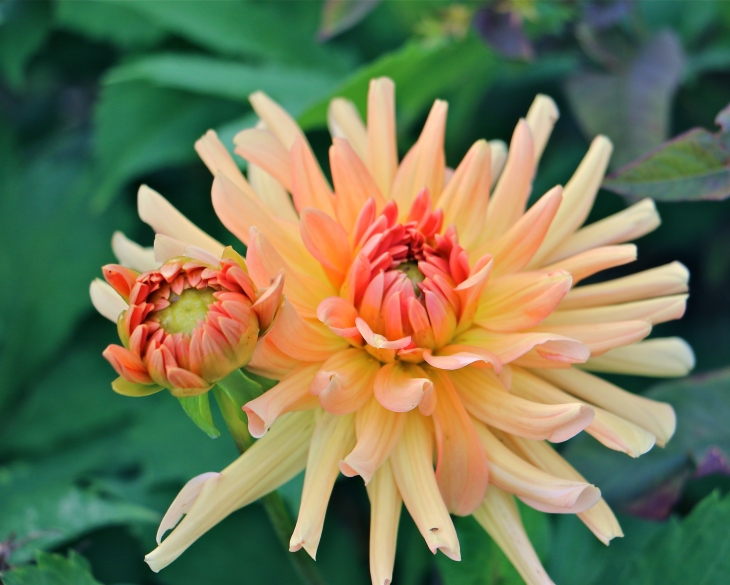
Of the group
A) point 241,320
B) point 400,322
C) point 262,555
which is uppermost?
point 241,320

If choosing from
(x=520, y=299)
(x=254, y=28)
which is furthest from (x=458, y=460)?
(x=254, y=28)

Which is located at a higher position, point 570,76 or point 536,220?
point 536,220

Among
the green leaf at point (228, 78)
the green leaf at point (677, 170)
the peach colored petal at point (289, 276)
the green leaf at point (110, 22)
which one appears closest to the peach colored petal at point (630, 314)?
the green leaf at point (677, 170)

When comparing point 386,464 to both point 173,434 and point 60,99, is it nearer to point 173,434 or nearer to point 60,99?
point 173,434

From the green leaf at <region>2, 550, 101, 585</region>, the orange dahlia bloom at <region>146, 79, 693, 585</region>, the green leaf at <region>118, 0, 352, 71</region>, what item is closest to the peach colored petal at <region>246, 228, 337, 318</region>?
the orange dahlia bloom at <region>146, 79, 693, 585</region>

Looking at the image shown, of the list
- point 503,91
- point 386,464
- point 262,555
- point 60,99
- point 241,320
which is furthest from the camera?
point 60,99

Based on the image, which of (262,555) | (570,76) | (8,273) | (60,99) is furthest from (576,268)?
(60,99)

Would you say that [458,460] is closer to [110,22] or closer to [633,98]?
[633,98]

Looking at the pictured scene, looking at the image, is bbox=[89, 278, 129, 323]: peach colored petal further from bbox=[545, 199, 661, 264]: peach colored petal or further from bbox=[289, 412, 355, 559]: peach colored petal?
bbox=[545, 199, 661, 264]: peach colored petal
